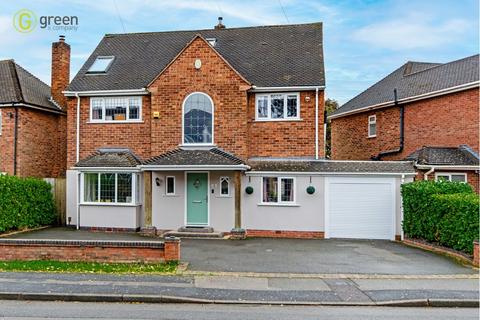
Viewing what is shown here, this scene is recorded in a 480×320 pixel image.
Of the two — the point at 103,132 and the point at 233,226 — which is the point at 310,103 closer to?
the point at 233,226

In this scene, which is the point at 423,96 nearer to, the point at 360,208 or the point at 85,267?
the point at 360,208

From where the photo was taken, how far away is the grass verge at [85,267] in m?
10.7

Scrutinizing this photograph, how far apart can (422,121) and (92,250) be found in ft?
53.1

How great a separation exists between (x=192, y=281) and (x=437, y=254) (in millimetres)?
7956

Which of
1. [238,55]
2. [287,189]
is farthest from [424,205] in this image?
[238,55]

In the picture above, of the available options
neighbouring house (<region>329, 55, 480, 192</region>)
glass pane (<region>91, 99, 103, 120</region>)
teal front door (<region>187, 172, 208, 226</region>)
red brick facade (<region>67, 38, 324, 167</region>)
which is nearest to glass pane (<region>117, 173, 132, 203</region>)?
red brick facade (<region>67, 38, 324, 167</region>)

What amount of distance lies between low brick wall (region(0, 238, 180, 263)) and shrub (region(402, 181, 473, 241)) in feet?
26.8

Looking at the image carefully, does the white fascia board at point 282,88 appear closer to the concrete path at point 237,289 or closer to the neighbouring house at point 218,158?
the neighbouring house at point 218,158

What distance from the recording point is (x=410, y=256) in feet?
43.7

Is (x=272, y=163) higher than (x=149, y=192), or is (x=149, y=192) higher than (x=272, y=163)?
(x=272, y=163)

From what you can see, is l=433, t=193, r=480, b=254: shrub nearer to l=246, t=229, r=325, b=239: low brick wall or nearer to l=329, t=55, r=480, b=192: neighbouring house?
l=329, t=55, r=480, b=192: neighbouring house

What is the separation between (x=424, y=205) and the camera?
1448 centimetres

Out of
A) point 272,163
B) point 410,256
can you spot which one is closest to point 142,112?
point 272,163

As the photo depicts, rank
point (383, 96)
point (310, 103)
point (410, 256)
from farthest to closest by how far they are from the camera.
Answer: point (383, 96), point (310, 103), point (410, 256)
